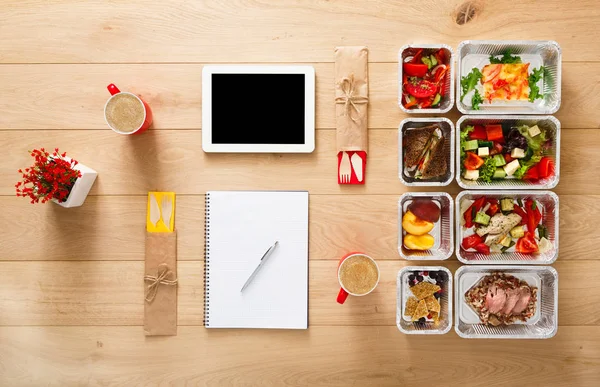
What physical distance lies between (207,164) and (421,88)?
0.70 meters

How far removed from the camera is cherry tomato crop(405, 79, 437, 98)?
1.18m

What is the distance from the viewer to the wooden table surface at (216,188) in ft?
4.07

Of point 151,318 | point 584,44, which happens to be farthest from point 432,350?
point 584,44

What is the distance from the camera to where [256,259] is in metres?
1.25

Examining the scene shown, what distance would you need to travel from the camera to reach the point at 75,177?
116 cm

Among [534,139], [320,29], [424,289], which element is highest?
[320,29]

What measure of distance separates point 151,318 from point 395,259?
0.80 m

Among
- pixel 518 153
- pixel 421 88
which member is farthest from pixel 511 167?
pixel 421 88

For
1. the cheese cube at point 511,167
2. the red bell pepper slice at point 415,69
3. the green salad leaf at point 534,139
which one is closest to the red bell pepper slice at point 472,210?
the cheese cube at point 511,167

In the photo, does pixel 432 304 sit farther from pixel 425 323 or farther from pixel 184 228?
pixel 184 228

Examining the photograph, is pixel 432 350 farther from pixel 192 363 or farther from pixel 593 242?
pixel 192 363

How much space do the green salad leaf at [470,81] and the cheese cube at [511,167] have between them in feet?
0.81

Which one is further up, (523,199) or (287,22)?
(287,22)

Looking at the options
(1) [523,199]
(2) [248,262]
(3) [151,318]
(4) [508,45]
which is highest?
(4) [508,45]
